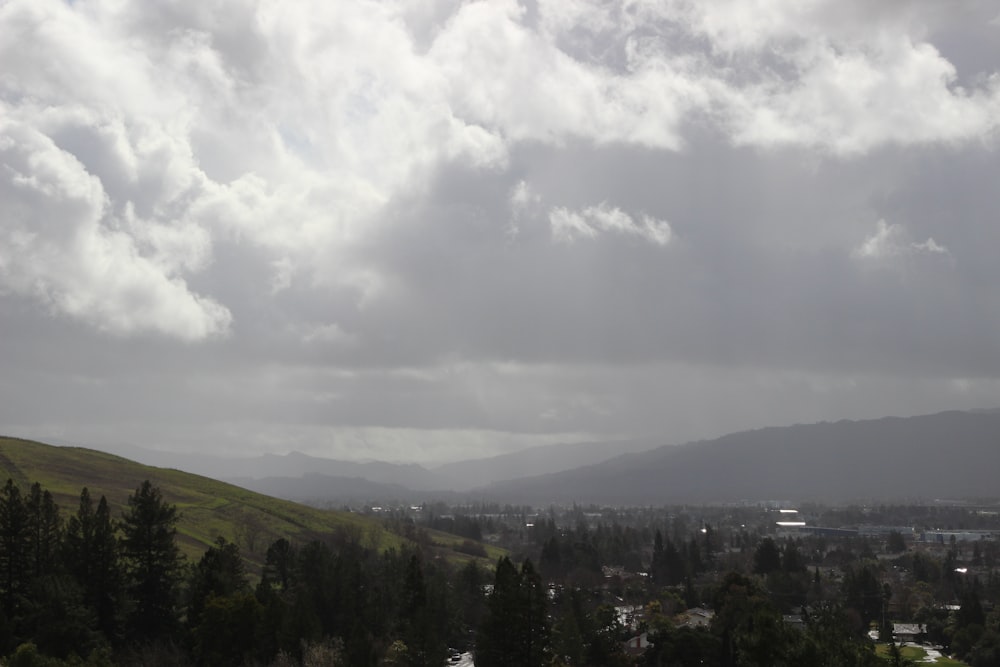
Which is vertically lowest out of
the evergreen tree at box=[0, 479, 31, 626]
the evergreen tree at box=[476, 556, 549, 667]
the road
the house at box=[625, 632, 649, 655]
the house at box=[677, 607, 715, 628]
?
the road

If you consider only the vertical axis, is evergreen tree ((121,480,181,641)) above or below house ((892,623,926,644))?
above

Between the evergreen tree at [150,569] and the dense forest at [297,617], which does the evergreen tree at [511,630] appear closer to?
the dense forest at [297,617]

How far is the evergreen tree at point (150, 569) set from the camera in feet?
224

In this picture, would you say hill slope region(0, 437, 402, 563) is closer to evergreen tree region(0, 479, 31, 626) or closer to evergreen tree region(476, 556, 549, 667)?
evergreen tree region(0, 479, 31, 626)

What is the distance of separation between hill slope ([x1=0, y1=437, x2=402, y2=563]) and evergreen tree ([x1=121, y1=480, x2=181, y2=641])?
5810 centimetres

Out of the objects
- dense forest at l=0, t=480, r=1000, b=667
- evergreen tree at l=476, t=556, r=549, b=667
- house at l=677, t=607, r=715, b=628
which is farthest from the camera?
house at l=677, t=607, r=715, b=628

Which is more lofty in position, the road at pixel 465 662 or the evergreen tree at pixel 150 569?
the evergreen tree at pixel 150 569

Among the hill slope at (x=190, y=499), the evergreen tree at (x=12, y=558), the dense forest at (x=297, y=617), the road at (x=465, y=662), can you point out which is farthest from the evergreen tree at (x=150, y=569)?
the hill slope at (x=190, y=499)

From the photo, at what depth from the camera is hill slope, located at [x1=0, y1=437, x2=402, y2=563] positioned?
473ft

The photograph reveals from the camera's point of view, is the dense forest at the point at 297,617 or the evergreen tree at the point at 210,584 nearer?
the dense forest at the point at 297,617

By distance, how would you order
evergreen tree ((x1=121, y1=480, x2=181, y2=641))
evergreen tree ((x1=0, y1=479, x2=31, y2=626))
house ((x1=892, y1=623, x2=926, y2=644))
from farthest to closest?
house ((x1=892, y1=623, x2=926, y2=644)) < evergreen tree ((x1=121, y1=480, x2=181, y2=641)) < evergreen tree ((x1=0, y1=479, x2=31, y2=626))

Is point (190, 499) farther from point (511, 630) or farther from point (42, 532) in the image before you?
point (511, 630)

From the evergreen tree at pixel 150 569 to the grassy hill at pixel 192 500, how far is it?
192 feet

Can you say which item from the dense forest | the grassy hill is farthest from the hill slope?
the dense forest
